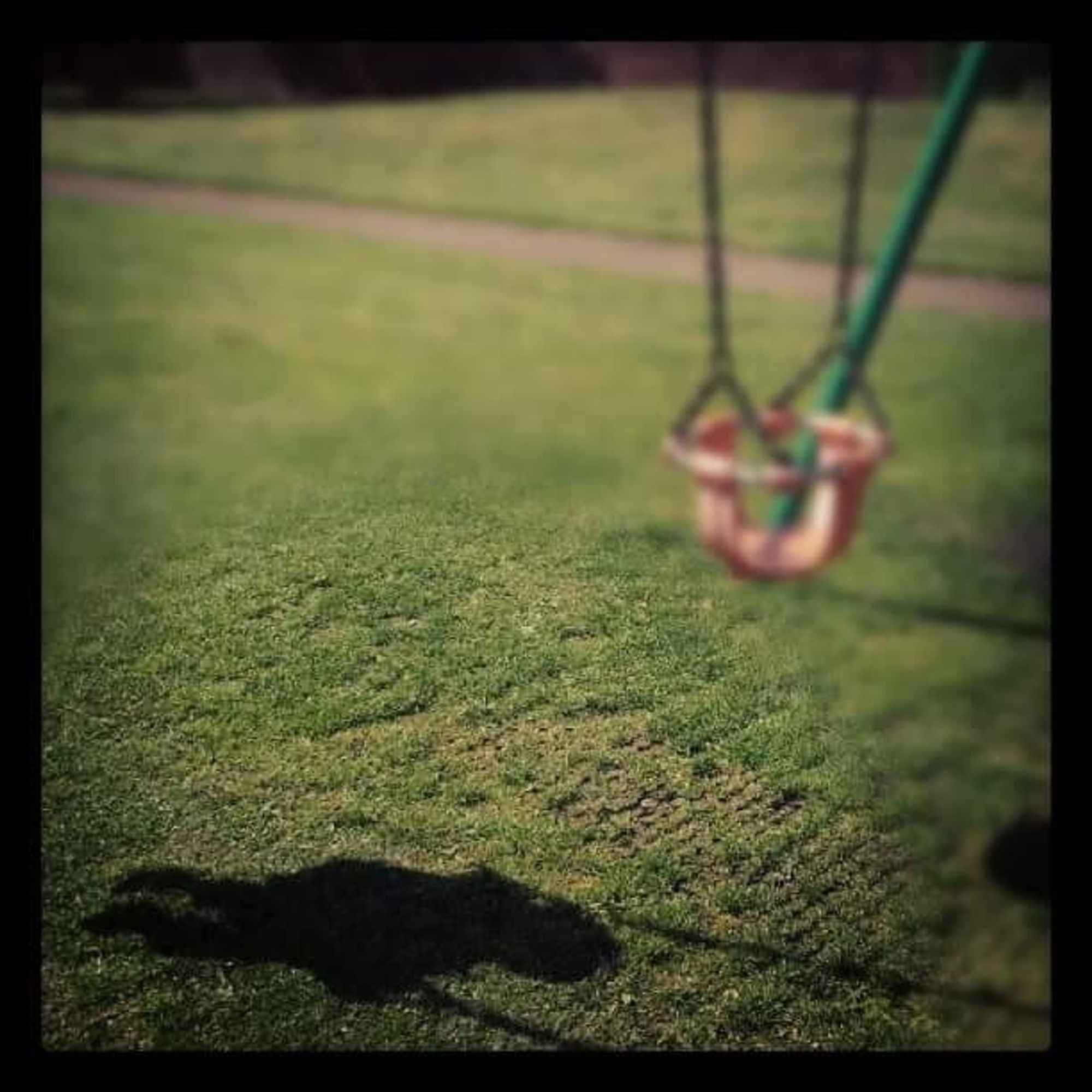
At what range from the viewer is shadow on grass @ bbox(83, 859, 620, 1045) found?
2.32 meters

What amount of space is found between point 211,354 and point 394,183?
5601mm

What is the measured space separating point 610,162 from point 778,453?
32.6 ft

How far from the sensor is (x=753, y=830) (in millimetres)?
2348

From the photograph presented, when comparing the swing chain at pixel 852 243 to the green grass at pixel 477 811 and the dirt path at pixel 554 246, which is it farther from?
the dirt path at pixel 554 246

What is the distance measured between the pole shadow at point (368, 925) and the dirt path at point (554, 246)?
279 inches

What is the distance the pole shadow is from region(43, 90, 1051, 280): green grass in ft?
19.9

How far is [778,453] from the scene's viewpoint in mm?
2750

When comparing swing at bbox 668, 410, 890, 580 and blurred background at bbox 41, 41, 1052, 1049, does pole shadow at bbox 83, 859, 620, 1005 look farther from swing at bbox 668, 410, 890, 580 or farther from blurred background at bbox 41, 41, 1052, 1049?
swing at bbox 668, 410, 890, 580

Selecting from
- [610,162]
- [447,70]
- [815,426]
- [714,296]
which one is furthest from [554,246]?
[714,296]

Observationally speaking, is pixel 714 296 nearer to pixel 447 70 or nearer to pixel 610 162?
pixel 447 70

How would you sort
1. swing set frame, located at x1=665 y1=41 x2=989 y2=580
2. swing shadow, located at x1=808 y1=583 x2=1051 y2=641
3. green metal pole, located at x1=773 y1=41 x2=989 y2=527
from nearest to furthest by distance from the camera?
swing set frame, located at x1=665 y1=41 x2=989 y2=580, green metal pole, located at x1=773 y1=41 x2=989 y2=527, swing shadow, located at x1=808 y1=583 x2=1051 y2=641

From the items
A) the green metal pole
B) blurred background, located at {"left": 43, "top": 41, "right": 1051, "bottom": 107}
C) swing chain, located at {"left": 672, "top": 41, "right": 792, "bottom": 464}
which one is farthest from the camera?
blurred background, located at {"left": 43, "top": 41, "right": 1051, "bottom": 107}

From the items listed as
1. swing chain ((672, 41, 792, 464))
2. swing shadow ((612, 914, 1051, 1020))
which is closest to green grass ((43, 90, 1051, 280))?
swing chain ((672, 41, 792, 464))
